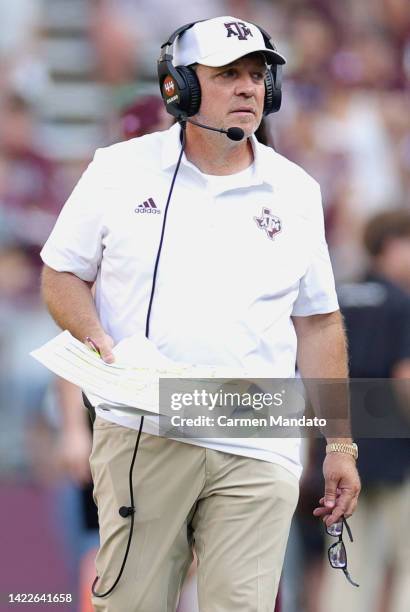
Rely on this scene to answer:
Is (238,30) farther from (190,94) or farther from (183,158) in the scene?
(183,158)

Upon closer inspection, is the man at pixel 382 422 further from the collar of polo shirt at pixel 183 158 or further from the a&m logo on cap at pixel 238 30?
the a&m logo on cap at pixel 238 30

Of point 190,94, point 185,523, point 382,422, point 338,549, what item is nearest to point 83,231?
point 190,94

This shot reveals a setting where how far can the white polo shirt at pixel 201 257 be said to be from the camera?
310 cm

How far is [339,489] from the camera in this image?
Result: 3334mm

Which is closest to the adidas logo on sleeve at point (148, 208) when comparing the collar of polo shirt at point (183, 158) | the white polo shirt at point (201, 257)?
the white polo shirt at point (201, 257)

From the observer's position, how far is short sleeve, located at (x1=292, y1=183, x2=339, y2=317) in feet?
10.8

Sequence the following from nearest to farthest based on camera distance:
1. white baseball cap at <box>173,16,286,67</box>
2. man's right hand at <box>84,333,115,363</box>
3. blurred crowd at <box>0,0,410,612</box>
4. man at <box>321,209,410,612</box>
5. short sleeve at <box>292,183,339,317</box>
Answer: man's right hand at <box>84,333,115,363</box> → white baseball cap at <box>173,16,286,67</box> → short sleeve at <box>292,183,339,317</box> → man at <box>321,209,410,612</box> → blurred crowd at <box>0,0,410,612</box>

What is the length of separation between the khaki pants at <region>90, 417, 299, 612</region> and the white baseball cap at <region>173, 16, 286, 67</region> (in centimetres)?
99

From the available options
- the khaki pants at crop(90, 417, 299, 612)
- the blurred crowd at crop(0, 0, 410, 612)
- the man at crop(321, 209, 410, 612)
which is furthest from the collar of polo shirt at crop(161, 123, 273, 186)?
the blurred crowd at crop(0, 0, 410, 612)

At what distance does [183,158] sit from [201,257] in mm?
290

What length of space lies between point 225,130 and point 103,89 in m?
4.31

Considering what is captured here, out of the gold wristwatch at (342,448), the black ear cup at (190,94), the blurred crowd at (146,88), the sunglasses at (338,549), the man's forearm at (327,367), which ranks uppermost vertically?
the blurred crowd at (146,88)

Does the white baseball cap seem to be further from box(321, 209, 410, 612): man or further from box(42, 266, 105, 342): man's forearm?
box(321, 209, 410, 612): man

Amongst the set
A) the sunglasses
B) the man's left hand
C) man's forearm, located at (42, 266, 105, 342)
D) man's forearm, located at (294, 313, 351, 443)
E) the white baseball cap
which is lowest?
the sunglasses
